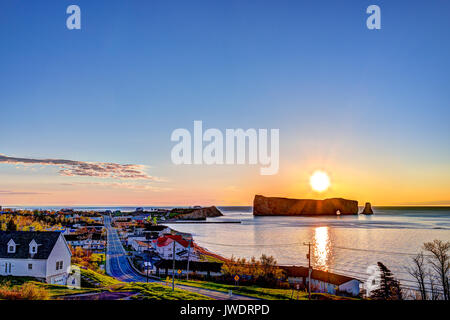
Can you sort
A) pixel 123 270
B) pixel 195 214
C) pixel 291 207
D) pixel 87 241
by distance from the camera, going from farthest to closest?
pixel 195 214, pixel 291 207, pixel 87 241, pixel 123 270

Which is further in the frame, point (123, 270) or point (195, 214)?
point (195, 214)

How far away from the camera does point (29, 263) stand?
812 centimetres

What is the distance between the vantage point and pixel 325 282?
504 inches

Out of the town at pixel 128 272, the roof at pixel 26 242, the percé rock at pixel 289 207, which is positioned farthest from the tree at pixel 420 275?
the percé rock at pixel 289 207

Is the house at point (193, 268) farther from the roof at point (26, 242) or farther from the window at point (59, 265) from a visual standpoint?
the roof at point (26, 242)

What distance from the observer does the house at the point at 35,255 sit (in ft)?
26.7

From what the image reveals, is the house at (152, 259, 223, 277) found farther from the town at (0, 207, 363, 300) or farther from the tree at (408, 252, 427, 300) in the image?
the tree at (408, 252, 427, 300)

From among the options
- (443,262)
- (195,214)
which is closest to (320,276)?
(443,262)

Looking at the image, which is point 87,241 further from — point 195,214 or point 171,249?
point 195,214

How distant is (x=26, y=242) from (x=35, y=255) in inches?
21.0

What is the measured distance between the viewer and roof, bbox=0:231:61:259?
8.30 metres
